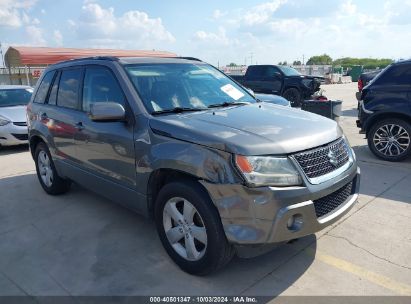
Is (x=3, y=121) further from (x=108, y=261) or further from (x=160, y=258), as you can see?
(x=160, y=258)

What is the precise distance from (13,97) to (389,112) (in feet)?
29.8

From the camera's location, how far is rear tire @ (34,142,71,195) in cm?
531

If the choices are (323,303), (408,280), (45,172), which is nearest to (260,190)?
(323,303)

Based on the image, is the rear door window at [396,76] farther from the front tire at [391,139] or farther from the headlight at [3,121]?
the headlight at [3,121]

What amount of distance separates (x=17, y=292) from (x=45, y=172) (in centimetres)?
269

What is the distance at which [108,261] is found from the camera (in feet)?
11.6

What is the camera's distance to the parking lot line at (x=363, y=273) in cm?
298

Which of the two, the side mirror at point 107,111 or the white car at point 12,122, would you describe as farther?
the white car at point 12,122

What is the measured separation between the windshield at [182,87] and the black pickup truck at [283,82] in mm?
10966

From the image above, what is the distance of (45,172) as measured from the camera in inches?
219

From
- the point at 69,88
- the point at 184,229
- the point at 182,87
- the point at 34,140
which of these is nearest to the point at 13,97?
the point at 34,140

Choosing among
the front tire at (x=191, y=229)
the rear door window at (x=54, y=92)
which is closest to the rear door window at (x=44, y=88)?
the rear door window at (x=54, y=92)

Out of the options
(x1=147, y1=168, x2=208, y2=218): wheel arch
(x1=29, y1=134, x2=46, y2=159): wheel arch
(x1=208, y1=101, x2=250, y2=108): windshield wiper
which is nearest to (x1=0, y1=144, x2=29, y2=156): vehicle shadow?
(x1=29, y1=134, x2=46, y2=159): wheel arch

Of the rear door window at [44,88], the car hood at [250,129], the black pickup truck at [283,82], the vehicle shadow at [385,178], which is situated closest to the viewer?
the car hood at [250,129]
